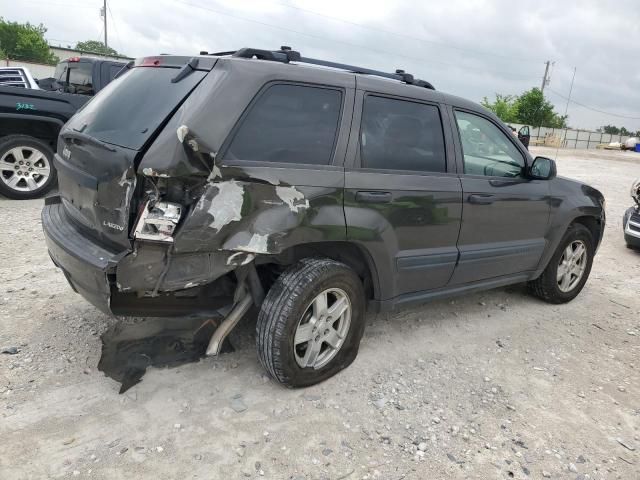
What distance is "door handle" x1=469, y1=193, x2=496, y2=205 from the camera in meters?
3.67

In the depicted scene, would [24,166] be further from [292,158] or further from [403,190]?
[403,190]

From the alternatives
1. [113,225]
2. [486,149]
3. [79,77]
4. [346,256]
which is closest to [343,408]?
[346,256]

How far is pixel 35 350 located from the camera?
3.26 metres

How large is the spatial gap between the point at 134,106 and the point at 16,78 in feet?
21.2

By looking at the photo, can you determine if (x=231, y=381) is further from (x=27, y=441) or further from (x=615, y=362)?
(x=615, y=362)

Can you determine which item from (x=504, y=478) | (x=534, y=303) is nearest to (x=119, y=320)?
(x=504, y=478)

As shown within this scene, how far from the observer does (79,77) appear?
787cm

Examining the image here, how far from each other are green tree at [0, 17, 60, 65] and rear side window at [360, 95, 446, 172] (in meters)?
54.1

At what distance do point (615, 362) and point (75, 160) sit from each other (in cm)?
403

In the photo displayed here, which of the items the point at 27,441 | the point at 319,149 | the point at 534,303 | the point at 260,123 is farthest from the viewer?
the point at 534,303

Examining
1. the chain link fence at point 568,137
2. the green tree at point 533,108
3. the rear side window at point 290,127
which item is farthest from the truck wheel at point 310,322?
the green tree at point 533,108

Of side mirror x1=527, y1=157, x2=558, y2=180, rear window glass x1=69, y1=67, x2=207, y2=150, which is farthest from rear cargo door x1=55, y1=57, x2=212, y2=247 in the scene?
side mirror x1=527, y1=157, x2=558, y2=180

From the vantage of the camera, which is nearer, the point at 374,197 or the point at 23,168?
the point at 374,197

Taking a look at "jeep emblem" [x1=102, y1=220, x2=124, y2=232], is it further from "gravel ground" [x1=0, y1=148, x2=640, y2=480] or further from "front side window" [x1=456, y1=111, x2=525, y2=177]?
"front side window" [x1=456, y1=111, x2=525, y2=177]
